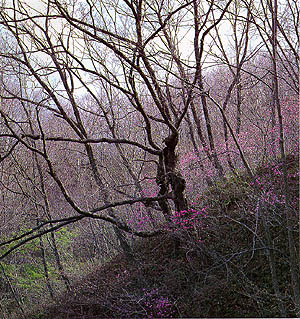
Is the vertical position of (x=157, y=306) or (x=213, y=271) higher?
(x=213, y=271)

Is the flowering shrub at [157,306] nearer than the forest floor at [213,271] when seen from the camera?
No

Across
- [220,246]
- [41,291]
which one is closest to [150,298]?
[220,246]

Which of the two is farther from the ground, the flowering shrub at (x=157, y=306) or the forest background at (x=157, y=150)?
the forest background at (x=157, y=150)

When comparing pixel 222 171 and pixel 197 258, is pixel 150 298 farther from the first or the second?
pixel 222 171

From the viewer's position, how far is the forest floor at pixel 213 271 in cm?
303

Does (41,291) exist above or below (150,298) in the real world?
below

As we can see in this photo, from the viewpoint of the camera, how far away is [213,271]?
3783mm

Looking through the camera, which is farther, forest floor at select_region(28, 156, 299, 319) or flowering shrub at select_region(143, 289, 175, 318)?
flowering shrub at select_region(143, 289, 175, 318)

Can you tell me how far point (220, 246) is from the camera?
4121 millimetres

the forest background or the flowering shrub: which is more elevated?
the forest background

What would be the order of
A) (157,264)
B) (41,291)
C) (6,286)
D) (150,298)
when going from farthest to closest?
(6,286), (41,291), (157,264), (150,298)

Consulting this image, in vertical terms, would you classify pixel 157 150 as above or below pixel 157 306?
above

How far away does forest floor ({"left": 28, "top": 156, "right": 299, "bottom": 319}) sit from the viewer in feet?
9.95

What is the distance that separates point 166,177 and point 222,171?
1941 millimetres
